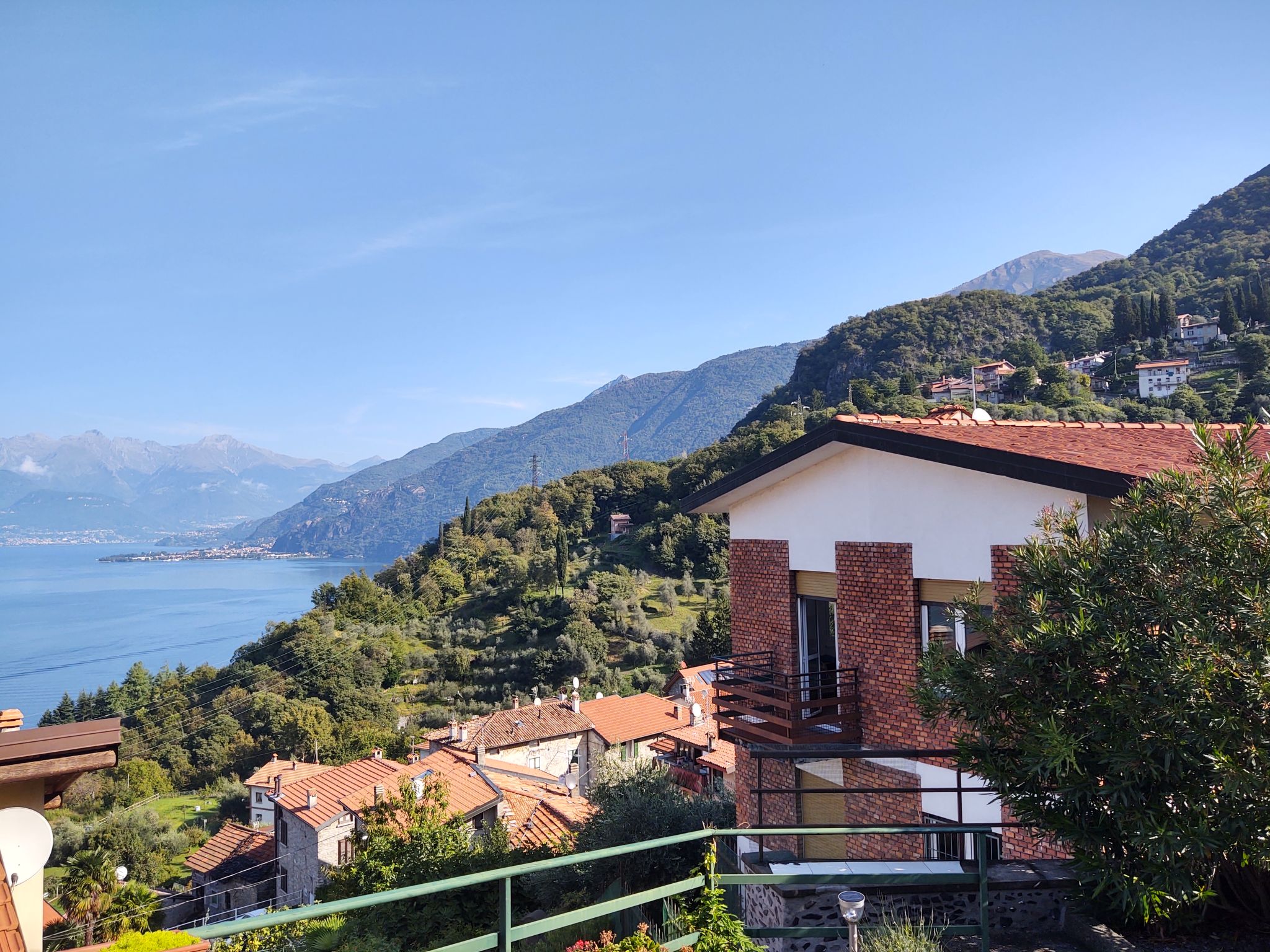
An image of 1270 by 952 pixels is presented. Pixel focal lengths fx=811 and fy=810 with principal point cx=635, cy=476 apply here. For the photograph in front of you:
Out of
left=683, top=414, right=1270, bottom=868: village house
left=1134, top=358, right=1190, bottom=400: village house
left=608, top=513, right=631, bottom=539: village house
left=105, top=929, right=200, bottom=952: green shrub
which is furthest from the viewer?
left=608, top=513, right=631, bottom=539: village house

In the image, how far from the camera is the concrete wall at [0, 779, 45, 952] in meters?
4.57

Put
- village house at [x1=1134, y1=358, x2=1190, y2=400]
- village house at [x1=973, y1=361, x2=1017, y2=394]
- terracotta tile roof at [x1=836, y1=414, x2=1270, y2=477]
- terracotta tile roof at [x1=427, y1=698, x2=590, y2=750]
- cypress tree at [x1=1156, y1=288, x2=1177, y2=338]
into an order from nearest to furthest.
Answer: terracotta tile roof at [x1=836, y1=414, x2=1270, y2=477], terracotta tile roof at [x1=427, y1=698, x2=590, y2=750], village house at [x1=1134, y1=358, x2=1190, y2=400], village house at [x1=973, y1=361, x2=1017, y2=394], cypress tree at [x1=1156, y1=288, x2=1177, y2=338]

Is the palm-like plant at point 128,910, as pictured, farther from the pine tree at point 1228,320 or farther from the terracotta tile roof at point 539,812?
the pine tree at point 1228,320

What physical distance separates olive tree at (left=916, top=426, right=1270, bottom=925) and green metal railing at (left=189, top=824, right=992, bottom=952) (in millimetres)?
793

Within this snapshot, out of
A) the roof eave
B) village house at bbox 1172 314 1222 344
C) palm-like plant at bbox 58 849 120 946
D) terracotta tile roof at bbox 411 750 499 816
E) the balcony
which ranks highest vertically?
village house at bbox 1172 314 1222 344

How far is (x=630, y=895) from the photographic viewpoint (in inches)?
186

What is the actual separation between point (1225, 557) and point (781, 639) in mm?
8197

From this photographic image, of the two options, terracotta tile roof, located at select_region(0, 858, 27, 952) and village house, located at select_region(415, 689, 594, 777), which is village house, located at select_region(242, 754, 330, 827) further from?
terracotta tile roof, located at select_region(0, 858, 27, 952)

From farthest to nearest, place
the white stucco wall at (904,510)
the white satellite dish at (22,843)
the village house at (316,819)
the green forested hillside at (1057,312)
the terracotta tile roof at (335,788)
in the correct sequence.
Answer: the green forested hillside at (1057,312) < the terracotta tile roof at (335,788) < the village house at (316,819) < the white stucco wall at (904,510) < the white satellite dish at (22,843)

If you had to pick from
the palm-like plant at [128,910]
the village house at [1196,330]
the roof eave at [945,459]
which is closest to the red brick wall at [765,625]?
the roof eave at [945,459]

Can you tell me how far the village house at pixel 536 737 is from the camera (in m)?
39.1

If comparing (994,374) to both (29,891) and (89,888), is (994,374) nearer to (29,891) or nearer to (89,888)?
(89,888)

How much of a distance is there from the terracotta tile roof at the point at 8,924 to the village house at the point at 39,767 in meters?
0.24

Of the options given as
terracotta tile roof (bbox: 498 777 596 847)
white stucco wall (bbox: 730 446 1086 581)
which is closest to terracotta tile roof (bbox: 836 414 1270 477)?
white stucco wall (bbox: 730 446 1086 581)
